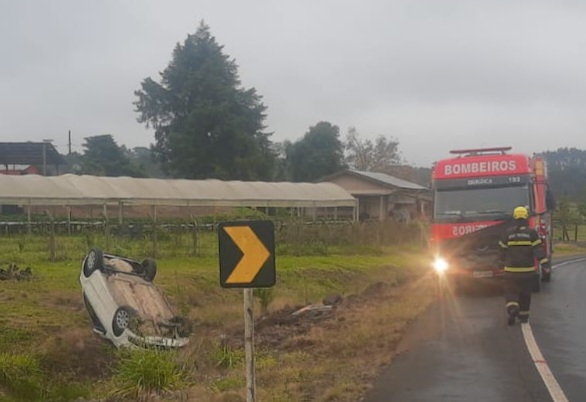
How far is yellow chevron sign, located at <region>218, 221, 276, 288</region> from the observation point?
587 centimetres

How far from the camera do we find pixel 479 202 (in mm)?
17094

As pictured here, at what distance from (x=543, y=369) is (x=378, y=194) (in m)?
48.6

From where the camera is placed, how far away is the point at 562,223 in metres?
54.8

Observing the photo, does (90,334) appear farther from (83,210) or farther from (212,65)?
(212,65)

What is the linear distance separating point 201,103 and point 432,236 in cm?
3990

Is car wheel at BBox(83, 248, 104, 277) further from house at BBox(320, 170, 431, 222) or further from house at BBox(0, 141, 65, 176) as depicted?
house at BBox(0, 141, 65, 176)

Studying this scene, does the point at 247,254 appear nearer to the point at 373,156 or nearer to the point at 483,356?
the point at 483,356

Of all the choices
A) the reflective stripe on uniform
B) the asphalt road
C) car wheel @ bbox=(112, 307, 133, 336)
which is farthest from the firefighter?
car wheel @ bbox=(112, 307, 133, 336)

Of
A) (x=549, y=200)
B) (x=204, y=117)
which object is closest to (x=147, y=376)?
(x=549, y=200)

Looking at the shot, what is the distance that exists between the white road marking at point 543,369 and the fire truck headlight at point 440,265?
5225mm

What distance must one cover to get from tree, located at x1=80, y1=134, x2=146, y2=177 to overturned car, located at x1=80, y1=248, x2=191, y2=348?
48610mm

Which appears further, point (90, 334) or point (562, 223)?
point (562, 223)

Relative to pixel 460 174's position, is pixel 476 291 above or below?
below

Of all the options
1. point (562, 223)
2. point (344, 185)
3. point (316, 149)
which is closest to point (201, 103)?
point (344, 185)
